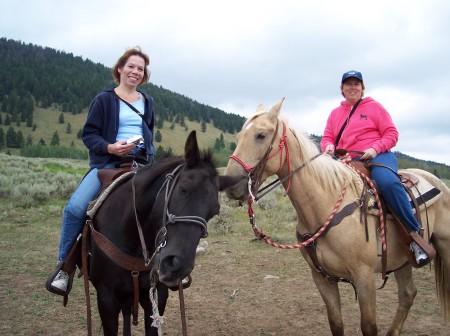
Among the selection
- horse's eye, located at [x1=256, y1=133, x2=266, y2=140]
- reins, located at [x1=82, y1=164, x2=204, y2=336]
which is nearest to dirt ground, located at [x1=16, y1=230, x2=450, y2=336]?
reins, located at [x1=82, y1=164, x2=204, y2=336]

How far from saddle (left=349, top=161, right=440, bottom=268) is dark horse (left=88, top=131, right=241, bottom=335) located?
6.48 feet

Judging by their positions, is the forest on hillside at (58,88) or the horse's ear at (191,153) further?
the forest on hillside at (58,88)

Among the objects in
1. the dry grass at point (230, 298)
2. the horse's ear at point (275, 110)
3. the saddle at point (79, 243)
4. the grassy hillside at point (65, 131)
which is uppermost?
the grassy hillside at point (65, 131)

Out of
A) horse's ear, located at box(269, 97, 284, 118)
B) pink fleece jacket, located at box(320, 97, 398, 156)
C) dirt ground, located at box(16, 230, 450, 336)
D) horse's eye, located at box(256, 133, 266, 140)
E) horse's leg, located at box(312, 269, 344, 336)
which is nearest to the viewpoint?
horse's eye, located at box(256, 133, 266, 140)

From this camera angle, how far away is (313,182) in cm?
340

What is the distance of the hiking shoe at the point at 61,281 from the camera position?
126 inches

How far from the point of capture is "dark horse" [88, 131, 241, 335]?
200 cm

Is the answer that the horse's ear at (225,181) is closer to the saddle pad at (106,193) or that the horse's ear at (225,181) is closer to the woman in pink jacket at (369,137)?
the saddle pad at (106,193)

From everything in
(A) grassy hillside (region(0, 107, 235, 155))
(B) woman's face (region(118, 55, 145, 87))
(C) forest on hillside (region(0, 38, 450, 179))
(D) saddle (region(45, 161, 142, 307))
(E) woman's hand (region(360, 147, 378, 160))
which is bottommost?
(D) saddle (region(45, 161, 142, 307))

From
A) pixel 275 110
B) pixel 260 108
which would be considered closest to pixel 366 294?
pixel 275 110

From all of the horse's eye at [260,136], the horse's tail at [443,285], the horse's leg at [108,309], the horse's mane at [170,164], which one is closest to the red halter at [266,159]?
the horse's eye at [260,136]

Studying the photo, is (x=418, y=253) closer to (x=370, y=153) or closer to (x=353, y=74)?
(x=370, y=153)

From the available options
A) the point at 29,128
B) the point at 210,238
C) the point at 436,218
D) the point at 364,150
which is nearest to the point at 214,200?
the point at 364,150

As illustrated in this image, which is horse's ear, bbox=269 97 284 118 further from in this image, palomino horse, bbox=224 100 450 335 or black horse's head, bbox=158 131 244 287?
black horse's head, bbox=158 131 244 287
